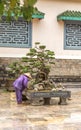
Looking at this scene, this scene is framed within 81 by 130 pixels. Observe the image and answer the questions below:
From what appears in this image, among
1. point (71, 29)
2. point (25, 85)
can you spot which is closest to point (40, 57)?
point (25, 85)

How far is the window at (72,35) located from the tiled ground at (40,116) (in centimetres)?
610

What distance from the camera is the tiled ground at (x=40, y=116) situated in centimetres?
552

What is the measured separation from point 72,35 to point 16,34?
281cm

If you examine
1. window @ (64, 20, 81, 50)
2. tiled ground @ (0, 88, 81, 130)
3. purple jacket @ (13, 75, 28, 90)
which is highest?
window @ (64, 20, 81, 50)

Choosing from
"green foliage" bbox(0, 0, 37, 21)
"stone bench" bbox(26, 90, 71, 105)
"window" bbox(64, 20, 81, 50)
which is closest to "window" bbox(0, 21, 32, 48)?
"window" bbox(64, 20, 81, 50)

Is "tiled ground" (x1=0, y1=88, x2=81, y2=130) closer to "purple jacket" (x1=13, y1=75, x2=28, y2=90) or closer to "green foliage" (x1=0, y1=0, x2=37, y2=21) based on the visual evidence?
Result: "purple jacket" (x1=13, y1=75, x2=28, y2=90)

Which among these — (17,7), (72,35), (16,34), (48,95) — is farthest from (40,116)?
(72,35)

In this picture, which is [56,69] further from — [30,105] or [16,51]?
[30,105]

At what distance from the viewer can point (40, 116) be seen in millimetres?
6594

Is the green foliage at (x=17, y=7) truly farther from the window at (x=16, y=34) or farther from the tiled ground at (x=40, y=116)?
the window at (x=16, y=34)

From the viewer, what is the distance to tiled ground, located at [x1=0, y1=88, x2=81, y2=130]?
18.1ft

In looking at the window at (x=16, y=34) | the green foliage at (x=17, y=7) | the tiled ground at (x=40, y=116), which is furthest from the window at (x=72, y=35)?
the green foliage at (x=17, y=7)

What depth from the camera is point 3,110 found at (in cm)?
744

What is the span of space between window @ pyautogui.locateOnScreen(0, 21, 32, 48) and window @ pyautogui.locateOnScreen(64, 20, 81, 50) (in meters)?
1.82
